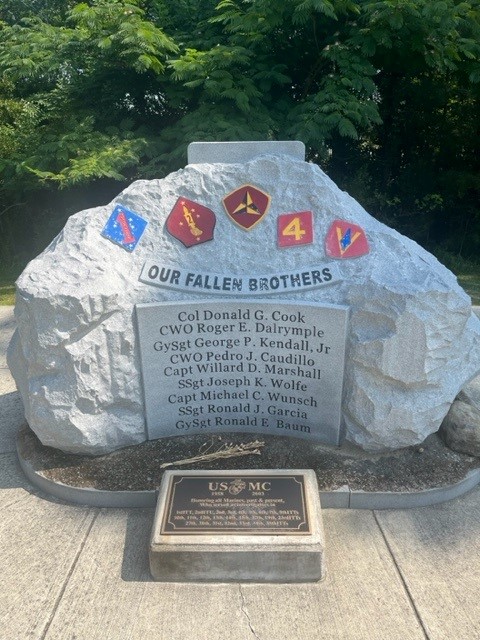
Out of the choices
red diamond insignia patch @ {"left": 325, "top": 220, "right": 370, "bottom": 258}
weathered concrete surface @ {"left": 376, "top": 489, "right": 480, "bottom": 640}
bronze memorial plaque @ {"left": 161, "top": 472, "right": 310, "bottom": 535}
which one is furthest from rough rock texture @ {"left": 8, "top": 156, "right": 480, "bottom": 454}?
bronze memorial plaque @ {"left": 161, "top": 472, "right": 310, "bottom": 535}

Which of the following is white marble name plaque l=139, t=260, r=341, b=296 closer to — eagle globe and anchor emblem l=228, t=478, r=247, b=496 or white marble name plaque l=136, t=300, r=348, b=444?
white marble name plaque l=136, t=300, r=348, b=444

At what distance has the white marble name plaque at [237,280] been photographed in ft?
12.1

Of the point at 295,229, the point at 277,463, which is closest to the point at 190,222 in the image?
the point at 295,229

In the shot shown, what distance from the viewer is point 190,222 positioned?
3854 millimetres

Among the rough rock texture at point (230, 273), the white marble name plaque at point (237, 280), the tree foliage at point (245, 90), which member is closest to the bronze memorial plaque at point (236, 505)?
the rough rock texture at point (230, 273)

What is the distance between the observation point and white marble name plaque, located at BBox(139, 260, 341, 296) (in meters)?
3.68

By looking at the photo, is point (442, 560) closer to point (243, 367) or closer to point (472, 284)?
point (243, 367)

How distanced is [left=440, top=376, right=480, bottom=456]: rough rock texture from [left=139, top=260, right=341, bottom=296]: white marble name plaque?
3.66 feet

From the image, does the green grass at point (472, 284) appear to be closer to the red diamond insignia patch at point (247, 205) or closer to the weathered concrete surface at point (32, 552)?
the red diamond insignia patch at point (247, 205)

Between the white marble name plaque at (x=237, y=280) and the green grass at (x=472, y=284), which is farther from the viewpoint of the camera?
the green grass at (x=472, y=284)

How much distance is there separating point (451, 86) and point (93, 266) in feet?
26.9

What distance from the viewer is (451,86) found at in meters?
9.88

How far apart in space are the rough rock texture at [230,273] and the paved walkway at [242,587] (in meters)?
0.54

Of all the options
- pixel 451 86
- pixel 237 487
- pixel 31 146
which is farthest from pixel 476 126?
pixel 237 487
